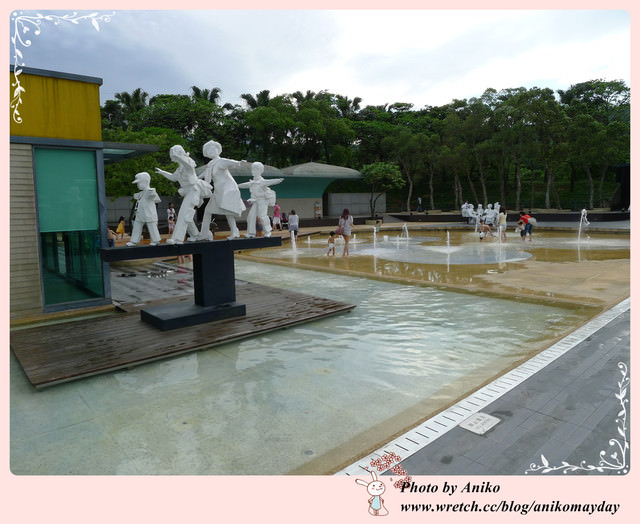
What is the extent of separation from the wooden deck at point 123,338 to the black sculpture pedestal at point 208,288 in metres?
0.15

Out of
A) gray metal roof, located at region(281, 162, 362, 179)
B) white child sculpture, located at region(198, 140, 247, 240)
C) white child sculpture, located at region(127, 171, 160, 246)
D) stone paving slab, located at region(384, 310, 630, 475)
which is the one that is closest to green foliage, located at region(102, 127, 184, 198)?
white child sculpture, located at region(127, 171, 160, 246)

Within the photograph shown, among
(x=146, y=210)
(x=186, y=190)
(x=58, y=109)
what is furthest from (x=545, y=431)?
(x=58, y=109)

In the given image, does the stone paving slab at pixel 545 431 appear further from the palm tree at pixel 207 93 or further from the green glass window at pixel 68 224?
the palm tree at pixel 207 93

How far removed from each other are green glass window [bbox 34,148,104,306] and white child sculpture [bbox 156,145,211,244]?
2.51m

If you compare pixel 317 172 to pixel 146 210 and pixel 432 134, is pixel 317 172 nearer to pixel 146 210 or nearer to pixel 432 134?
pixel 432 134

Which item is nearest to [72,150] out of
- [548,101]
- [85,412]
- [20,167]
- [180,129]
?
[20,167]

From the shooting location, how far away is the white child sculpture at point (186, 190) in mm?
7352

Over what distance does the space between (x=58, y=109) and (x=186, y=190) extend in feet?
10.8

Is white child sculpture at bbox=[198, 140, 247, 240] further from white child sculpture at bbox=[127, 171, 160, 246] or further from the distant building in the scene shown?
the distant building

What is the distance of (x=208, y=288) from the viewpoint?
7914 mm

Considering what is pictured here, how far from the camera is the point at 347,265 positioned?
14.5 m

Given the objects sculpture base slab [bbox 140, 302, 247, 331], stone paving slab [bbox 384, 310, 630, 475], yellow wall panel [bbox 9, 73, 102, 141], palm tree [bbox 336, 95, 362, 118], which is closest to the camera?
stone paving slab [bbox 384, 310, 630, 475]

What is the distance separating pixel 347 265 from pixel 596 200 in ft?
126

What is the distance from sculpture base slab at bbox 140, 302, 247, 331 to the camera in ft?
24.0
